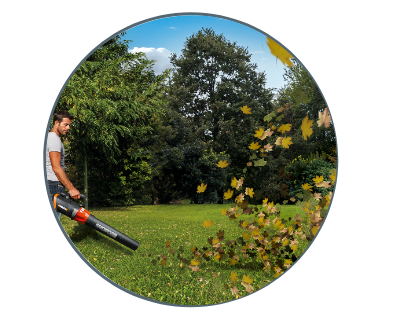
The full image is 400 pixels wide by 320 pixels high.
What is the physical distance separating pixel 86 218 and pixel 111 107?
1.22 metres

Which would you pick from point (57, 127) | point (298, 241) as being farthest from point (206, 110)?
point (298, 241)

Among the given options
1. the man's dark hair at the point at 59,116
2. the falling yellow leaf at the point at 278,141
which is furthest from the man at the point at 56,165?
the falling yellow leaf at the point at 278,141

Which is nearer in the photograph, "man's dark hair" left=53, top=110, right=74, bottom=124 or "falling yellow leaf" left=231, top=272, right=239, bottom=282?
"man's dark hair" left=53, top=110, right=74, bottom=124

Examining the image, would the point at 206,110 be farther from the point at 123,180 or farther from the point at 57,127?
the point at 57,127

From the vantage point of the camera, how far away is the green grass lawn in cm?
335

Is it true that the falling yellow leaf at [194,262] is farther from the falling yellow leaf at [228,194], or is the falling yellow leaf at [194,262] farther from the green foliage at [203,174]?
the falling yellow leaf at [228,194]

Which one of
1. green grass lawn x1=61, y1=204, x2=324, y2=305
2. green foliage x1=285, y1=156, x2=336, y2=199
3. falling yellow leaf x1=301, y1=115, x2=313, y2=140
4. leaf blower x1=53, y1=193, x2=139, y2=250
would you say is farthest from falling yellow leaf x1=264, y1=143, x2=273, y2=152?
leaf blower x1=53, y1=193, x2=139, y2=250

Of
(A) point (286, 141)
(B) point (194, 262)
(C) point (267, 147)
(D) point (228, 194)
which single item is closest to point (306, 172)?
(A) point (286, 141)

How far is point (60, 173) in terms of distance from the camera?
3320mm

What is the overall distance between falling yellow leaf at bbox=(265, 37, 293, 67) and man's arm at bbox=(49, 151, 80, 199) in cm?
257

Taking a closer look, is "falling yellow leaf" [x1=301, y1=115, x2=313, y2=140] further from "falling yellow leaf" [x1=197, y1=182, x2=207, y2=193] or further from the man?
the man

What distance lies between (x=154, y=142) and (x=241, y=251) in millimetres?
1593

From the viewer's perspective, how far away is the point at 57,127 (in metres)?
3.27

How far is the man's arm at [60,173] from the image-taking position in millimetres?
3314
